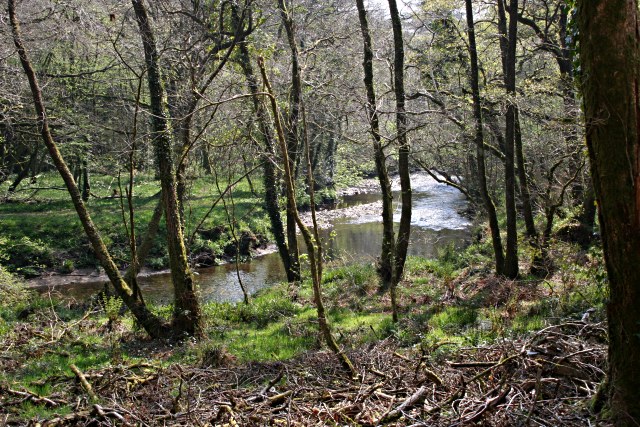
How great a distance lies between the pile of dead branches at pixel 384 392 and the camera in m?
4.30

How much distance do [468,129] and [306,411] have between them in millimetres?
8853

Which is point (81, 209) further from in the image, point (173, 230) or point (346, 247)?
point (346, 247)

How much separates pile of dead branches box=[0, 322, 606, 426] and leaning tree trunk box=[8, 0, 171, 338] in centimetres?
301

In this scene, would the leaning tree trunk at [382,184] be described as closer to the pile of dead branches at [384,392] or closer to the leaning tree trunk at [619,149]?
the pile of dead branches at [384,392]

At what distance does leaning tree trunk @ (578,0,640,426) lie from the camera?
11.4ft

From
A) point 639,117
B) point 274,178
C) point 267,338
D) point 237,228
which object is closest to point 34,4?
point 274,178

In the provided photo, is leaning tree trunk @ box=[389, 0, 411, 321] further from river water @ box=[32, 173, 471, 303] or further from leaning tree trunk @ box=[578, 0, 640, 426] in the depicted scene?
leaning tree trunk @ box=[578, 0, 640, 426]

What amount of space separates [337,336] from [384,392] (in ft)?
13.2

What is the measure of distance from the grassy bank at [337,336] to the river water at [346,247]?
6.42 ft

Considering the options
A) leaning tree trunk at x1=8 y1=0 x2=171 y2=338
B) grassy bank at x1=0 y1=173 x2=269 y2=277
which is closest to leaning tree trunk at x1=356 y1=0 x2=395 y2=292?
leaning tree trunk at x1=8 y1=0 x2=171 y2=338

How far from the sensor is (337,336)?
30.3 feet

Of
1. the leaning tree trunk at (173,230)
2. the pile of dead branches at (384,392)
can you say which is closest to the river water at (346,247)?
the leaning tree trunk at (173,230)

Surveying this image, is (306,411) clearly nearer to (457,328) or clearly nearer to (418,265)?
(457,328)

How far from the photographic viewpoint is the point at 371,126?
1093cm
